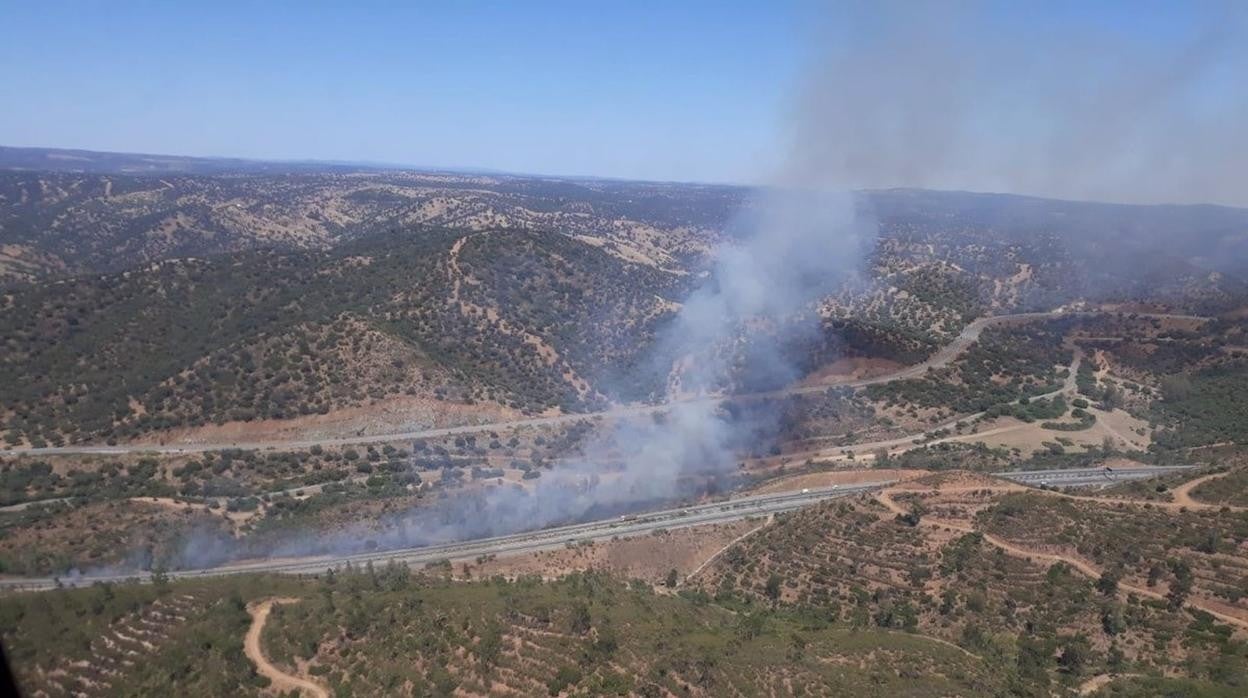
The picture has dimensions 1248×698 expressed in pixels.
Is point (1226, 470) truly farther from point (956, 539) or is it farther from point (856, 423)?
point (856, 423)

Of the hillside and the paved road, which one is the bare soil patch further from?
the hillside

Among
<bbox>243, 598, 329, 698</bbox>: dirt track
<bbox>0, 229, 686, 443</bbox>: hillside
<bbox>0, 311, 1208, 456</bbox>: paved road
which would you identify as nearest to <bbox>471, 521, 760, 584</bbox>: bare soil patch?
<bbox>243, 598, 329, 698</bbox>: dirt track

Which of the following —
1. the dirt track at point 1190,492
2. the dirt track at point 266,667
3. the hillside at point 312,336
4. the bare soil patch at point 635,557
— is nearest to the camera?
the dirt track at point 266,667

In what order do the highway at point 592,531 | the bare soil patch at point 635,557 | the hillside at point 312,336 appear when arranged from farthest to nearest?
the hillside at point 312,336, the bare soil patch at point 635,557, the highway at point 592,531

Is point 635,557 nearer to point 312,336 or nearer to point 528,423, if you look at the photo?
point 528,423

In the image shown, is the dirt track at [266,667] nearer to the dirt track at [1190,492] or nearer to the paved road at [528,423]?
the paved road at [528,423]

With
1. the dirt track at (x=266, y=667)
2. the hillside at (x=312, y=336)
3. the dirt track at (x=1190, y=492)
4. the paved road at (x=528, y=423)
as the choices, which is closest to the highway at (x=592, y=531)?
the dirt track at (x=1190, y=492)

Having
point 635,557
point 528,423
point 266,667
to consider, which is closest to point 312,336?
point 528,423
